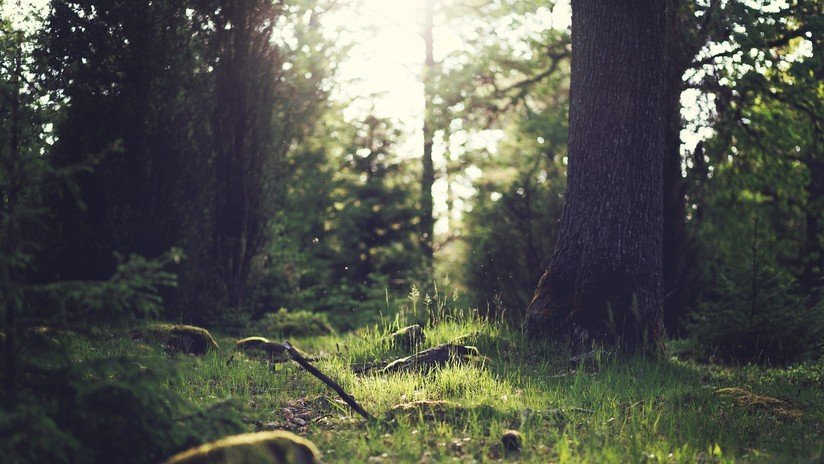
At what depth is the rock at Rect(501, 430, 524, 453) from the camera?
536 centimetres

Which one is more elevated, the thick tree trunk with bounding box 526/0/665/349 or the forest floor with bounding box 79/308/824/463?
the thick tree trunk with bounding box 526/0/665/349

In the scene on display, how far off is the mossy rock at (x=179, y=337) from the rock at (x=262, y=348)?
1.29 feet

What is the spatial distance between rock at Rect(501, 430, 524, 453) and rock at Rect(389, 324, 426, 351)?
140 inches

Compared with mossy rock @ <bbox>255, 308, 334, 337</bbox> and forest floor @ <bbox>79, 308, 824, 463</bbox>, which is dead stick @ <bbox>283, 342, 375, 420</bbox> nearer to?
forest floor @ <bbox>79, 308, 824, 463</bbox>

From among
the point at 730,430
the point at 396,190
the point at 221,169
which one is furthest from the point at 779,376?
the point at 396,190

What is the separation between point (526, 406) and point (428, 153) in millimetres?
17377

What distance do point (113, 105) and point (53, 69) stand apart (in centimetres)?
91

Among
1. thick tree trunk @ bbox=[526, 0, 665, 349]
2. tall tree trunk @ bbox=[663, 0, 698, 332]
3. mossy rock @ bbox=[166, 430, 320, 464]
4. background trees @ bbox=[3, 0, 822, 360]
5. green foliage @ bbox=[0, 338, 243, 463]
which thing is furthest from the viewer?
tall tree trunk @ bbox=[663, 0, 698, 332]

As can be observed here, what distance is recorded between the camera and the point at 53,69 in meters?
10.1

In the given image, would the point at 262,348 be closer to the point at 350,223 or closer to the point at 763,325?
the point at 763,325

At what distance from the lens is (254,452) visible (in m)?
4.11

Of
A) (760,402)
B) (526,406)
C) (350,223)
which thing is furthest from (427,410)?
(350,223)

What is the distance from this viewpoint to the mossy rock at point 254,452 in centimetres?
404

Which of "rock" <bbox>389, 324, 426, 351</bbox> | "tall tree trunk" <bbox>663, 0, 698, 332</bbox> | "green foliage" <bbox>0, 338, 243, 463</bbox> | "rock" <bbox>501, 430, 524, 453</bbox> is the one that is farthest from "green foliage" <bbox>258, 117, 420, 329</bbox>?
"green foliage" <bbox>0, 338, 243, 463</bbox>
